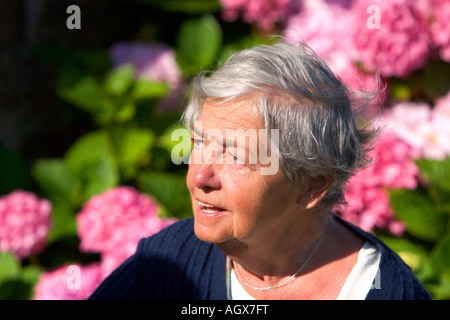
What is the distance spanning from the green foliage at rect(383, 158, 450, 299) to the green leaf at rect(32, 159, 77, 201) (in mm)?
1197

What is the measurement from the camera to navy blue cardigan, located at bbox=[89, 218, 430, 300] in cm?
142

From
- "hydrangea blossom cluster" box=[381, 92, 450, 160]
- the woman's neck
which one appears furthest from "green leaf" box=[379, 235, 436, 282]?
the woman's neck

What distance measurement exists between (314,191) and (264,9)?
144 cm

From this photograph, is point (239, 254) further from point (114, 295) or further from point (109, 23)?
point (109, 23)

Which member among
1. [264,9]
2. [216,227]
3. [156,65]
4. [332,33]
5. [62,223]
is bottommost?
[62,223]

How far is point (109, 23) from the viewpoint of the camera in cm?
307

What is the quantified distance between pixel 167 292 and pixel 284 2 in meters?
1.52

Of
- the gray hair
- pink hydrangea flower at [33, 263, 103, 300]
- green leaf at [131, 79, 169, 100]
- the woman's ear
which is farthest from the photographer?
green leaf at [131, 79, 169, 100]

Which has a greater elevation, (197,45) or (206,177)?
(197,45)

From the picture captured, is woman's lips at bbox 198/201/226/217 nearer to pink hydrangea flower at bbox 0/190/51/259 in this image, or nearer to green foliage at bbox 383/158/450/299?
green foliage at bbox 383/158/450/299

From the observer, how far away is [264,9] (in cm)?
254

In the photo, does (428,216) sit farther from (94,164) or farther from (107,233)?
(94,164)

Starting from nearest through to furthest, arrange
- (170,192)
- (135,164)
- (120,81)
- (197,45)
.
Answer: (170,192) → (135,164) → (120,81) → (197,45)

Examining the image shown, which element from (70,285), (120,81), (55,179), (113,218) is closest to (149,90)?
(120,81)
